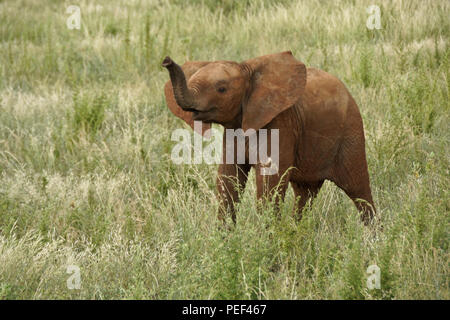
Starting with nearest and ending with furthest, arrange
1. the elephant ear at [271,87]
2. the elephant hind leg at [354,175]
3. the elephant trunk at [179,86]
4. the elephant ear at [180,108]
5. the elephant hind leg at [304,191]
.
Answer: the elephant trunk at [179,86], the elephant ear at [271,87], the elephant ear at [180,108], the elephant hind leg at [354,175], the elephant hind leg at [304,191]

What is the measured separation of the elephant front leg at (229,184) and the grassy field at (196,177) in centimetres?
14

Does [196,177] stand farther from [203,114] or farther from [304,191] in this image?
[203,114]

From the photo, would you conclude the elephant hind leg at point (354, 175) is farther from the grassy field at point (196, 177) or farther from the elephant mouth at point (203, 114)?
the elephant mouth at point (203, 114)

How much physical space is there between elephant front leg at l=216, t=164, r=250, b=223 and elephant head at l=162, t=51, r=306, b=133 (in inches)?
10.9

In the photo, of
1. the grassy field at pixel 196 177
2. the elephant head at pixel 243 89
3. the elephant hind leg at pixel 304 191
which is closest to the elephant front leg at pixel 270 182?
the grassy field at pixel 196 177

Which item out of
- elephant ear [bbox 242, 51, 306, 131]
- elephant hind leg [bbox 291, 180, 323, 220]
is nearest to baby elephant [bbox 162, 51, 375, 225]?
elephant ear [bbox 242, 51, 306, 131]

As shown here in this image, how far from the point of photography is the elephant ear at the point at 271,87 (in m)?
3.25

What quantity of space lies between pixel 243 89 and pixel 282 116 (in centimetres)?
→ 27

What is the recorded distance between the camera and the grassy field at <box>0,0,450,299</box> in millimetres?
3104

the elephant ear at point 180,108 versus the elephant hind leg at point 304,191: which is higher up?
the elephant ear at point 180,108

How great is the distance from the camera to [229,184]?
139 inches

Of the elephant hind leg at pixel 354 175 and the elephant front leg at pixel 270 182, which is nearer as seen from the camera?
the elephant front leg at pixel 270 182

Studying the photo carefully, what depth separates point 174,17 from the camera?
866cm
